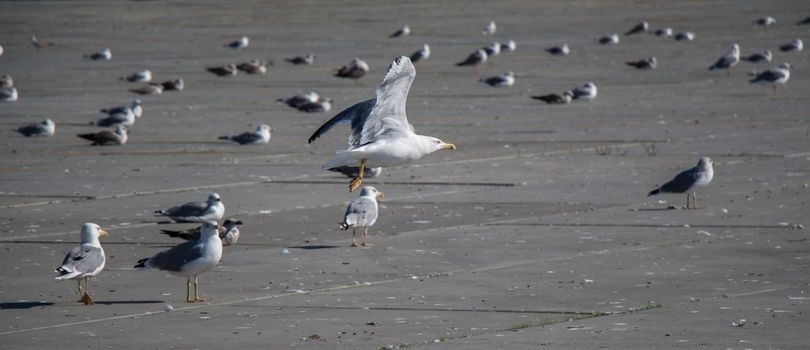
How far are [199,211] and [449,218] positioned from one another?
2669 millimetres

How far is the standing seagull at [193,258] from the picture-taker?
1306cm

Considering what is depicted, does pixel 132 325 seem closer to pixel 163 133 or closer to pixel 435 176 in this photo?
pixel 435 176

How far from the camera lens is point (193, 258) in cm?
1312

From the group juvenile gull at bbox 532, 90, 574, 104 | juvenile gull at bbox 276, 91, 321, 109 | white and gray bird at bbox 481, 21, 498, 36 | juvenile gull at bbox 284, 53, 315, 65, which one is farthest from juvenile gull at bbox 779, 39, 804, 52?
juvenile gull at bbox 276, 91, 321, 109

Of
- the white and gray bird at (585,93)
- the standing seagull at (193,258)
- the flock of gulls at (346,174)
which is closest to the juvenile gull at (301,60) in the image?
the white and gray bird at (585,93)

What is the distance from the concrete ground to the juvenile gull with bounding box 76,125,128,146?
0.31 meters

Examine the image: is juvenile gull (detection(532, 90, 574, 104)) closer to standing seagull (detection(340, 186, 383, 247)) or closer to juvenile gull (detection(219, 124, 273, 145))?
juvenile gull (detection(219, 124, 273, 145))

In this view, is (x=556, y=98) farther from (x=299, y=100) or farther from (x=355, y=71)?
(x=355, y=71)

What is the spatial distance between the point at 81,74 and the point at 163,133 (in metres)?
17.6

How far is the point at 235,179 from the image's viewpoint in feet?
71.7

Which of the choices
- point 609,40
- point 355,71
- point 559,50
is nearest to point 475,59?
point 559,50

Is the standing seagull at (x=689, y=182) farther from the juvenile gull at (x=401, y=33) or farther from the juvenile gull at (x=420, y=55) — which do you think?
the juvenile gull at (x=401, y=33)

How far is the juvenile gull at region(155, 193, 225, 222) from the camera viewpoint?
17031mm

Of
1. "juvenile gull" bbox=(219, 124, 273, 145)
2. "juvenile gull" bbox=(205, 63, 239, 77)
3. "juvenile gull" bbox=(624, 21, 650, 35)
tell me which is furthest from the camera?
"juvenile gull" bbox=(624, 21, 650, 35)
